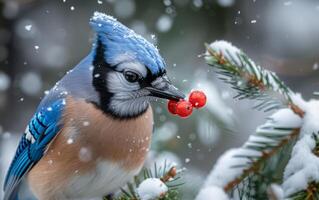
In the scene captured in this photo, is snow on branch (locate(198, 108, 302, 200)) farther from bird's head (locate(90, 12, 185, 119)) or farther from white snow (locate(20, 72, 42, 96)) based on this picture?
white snow (locate(20, 72, 42, 96))

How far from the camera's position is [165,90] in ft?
5.41

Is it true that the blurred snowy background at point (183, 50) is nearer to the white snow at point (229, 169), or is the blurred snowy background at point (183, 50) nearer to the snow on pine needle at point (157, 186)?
the snow on pine needle at point (157, 186)

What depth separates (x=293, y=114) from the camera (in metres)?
1.43

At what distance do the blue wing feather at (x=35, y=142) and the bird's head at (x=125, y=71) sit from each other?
13cm

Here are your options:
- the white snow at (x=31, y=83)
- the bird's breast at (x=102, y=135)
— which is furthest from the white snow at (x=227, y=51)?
the white snow at (x=31, y=83)

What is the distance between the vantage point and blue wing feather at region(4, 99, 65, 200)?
1.83m

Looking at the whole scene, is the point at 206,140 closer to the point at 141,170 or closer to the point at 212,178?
the point at 141,170

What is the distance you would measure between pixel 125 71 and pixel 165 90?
12 centimetres

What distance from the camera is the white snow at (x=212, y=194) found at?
1426mm

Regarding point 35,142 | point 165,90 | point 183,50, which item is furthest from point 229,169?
point 183,50

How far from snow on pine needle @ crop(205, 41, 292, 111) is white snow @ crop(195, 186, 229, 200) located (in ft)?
0.62

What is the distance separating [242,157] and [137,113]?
440mm

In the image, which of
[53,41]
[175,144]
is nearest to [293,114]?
[175,144]

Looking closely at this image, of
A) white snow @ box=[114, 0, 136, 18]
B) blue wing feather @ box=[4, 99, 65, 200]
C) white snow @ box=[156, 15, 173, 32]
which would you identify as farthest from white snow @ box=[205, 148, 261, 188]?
white snow @ box=[114, 0, 136, 18]
